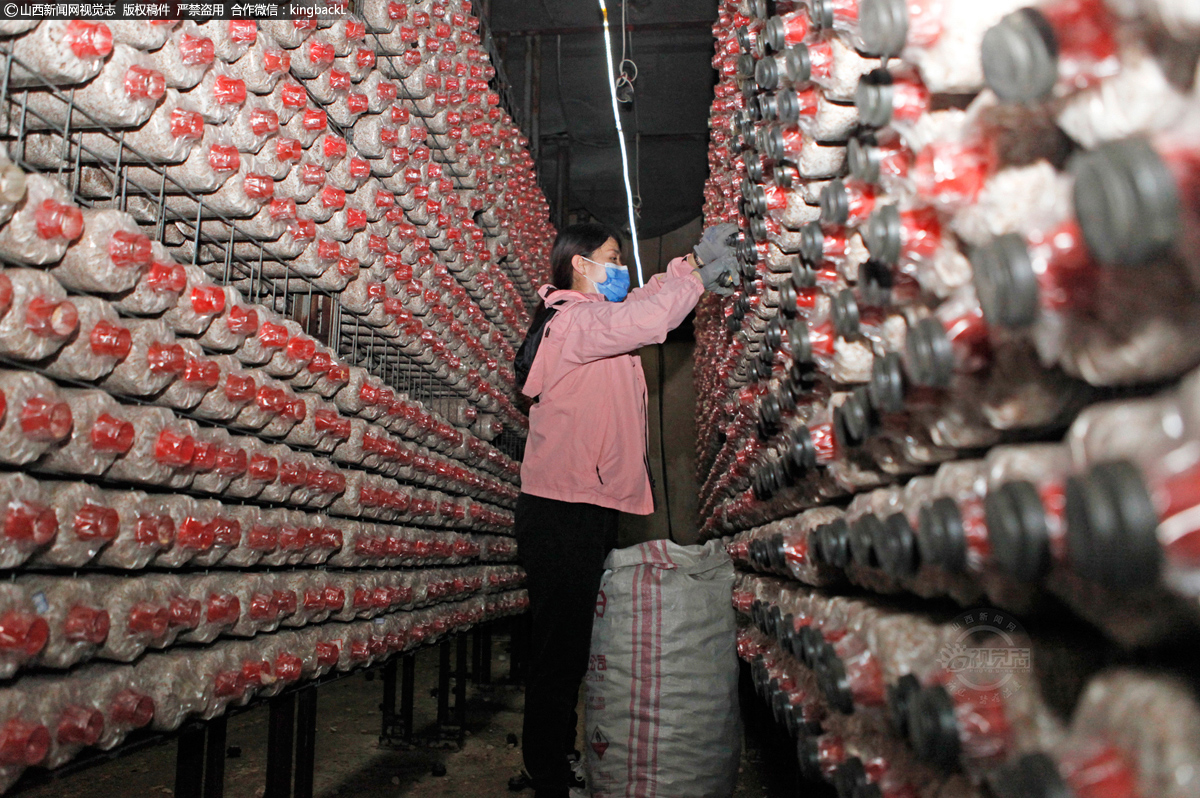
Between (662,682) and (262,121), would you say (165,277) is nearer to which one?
(262,121)

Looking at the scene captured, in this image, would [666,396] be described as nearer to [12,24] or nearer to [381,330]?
[381,330]

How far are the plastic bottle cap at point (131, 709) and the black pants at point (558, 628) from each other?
4.09ft

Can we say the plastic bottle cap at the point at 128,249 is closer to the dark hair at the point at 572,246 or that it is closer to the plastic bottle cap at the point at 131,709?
the plastic bottle cap at the point at 131,709

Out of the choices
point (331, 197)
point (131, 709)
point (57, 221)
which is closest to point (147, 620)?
point (131, 709)

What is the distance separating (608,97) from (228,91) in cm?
501

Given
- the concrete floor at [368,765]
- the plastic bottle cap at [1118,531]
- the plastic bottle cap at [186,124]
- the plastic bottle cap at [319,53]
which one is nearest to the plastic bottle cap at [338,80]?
the plastic bottle cap at [319,53]

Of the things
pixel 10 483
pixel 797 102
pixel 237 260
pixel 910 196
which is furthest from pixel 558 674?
pixel 910 196

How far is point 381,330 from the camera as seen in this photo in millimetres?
2805

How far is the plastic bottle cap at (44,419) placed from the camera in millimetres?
1265

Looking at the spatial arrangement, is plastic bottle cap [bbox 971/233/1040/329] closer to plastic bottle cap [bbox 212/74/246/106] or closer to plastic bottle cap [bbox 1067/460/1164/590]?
plastic bottle cap [bbox 1067/460/1164/590]

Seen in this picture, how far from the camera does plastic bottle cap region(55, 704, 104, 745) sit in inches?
55.0

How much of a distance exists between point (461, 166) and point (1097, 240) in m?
3.22

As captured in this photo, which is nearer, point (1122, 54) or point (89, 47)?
point (1122, 54)

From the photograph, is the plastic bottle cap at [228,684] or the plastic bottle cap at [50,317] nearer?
Answer: the plastic bottle cap at [50,317]
